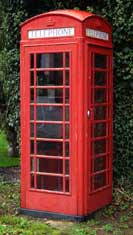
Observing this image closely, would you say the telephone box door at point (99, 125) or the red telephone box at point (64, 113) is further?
the telephone box door at point (99, 125)

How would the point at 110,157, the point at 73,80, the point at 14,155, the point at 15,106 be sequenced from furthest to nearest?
the point at 14,155, the point at 15,106, the point at 110,157, the point at 73,80

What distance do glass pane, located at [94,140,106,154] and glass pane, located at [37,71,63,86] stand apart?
37.4 inches

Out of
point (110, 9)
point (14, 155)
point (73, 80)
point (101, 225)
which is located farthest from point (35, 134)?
point (14, 155)

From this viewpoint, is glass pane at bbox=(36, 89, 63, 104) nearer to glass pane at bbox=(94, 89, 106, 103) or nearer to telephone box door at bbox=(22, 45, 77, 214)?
telephone box door at bbox=(22, 45, 77, 214)

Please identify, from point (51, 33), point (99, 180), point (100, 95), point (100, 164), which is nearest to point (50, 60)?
point (51, 33)

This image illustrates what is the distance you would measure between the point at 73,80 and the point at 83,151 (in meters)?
0.88

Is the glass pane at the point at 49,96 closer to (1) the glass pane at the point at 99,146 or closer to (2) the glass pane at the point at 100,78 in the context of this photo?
(2) the glass pane at the point at 100,78

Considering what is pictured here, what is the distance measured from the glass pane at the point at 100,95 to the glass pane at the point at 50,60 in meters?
0.64

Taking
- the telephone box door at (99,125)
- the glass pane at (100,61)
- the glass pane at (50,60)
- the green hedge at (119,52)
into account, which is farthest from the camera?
the green hedge at (119,52)

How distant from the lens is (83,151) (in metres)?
6.80

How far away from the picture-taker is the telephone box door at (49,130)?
6867 mm

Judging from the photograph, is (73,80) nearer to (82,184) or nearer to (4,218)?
(82,184)

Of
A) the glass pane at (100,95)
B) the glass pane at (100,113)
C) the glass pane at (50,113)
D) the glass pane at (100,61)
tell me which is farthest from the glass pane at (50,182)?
the glass pane at (100,61)

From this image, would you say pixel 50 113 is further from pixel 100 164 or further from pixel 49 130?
pixel 100 164
